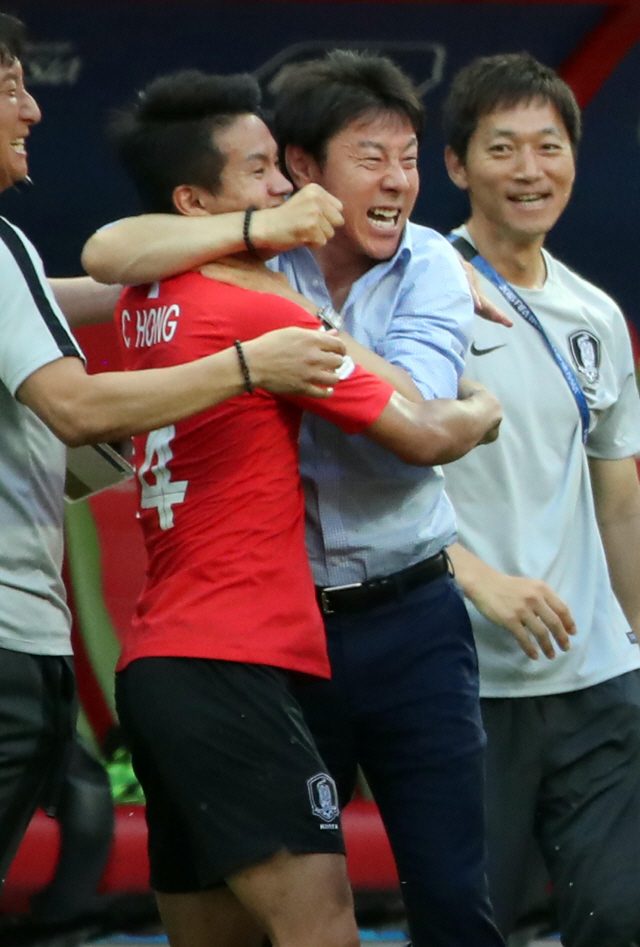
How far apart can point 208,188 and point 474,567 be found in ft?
2.92

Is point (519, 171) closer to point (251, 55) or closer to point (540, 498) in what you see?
point (540, 498)

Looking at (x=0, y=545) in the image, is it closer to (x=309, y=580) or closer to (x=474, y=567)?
(x=309, y=580)

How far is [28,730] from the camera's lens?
2.91m

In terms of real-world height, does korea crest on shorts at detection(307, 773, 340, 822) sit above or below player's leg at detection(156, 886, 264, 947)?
above

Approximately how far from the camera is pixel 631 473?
149 inches

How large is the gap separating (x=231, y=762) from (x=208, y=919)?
338mm

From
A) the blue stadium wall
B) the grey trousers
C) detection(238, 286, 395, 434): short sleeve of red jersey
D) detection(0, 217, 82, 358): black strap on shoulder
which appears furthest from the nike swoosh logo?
the blue stadium wall

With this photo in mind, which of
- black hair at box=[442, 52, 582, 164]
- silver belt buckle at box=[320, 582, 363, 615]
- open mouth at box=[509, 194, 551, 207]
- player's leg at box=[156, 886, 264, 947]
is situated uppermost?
black hair at box=[442, 52, 582, 164]

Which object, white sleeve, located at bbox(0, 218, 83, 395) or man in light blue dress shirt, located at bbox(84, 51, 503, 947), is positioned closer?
white sleeve, located at bbox(0, 218, 83, 395)

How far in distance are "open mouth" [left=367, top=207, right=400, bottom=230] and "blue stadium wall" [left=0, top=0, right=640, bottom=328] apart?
273cm

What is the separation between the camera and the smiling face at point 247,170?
9.42 feet

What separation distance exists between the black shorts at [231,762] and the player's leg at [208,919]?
0.53ft

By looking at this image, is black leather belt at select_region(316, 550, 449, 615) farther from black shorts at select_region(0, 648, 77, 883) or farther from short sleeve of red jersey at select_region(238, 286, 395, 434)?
black shorts at select_region(0, 648, 77, 883)

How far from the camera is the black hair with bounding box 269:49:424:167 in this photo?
312cm
